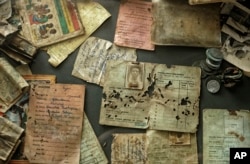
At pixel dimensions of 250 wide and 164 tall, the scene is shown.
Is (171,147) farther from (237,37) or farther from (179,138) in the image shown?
(237,37)

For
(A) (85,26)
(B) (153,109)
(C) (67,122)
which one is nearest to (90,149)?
(C) (67,122)

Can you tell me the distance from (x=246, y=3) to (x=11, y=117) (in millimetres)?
808

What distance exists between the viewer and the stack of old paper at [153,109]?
3.91 feet

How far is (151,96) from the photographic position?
121cm

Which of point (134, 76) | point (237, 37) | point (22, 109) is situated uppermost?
point (237, 37)

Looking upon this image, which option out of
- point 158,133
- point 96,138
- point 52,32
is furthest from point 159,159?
point 52,32

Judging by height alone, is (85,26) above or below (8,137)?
above

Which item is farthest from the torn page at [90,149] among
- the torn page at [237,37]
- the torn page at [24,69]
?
the torn page at [237,37]

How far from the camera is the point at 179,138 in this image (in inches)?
47.0

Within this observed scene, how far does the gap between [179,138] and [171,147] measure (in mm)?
36

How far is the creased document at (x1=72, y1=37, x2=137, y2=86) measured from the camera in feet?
4.04

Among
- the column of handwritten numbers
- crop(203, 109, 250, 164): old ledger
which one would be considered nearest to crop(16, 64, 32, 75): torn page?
the column of handwritten numbers

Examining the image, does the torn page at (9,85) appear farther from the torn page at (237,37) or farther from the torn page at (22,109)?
the torn page at (237,37)

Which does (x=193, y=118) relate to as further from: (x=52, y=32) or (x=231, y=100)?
(x=52, y=32)
